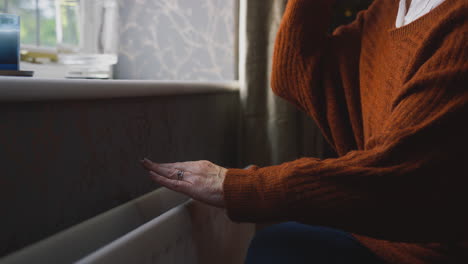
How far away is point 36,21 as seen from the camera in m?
1.16

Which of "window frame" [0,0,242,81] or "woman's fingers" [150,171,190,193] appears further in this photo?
"window frame" [0,0,242,81]

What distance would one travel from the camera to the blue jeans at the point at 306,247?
695 mm

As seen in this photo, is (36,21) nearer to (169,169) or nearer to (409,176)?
(169,169)

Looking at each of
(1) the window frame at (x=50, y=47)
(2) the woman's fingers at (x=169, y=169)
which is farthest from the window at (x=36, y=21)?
(2) the woman's fingers at (x=169, y=169)

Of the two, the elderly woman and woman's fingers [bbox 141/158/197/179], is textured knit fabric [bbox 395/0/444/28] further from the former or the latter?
woman's fingers [bbox 141/158/197/179]

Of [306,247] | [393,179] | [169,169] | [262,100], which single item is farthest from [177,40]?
[393,179]

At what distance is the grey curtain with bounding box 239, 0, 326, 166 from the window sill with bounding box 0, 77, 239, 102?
1.22 feet

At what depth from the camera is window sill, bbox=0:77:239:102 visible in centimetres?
47

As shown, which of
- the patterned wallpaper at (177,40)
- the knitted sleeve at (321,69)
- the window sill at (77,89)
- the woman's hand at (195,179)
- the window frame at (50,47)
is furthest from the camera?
the patterned wallpaper at (177,40)

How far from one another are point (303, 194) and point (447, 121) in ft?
0.70

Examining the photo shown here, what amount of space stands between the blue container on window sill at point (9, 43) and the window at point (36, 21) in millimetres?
466

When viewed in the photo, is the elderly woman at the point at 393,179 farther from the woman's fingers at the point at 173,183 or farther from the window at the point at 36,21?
the window at the point at 36,21

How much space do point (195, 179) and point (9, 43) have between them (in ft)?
1.35

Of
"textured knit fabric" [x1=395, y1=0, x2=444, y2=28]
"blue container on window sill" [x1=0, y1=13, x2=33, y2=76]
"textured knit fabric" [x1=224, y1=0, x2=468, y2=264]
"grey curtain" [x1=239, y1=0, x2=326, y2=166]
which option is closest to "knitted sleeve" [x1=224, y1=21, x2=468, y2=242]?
"textured knit fabric" [x1=224, y1=0, x2=468, y2=264]
